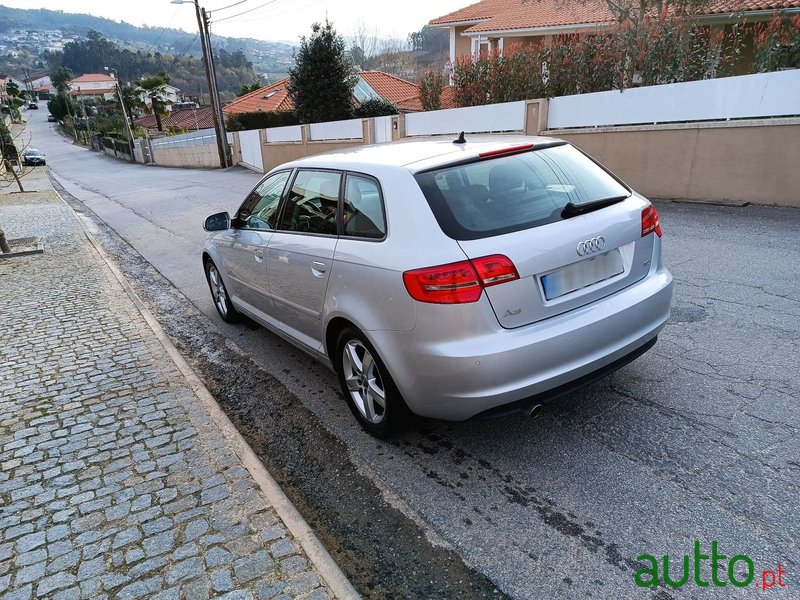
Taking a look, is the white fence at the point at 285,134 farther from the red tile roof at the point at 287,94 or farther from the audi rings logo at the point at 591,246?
the audi rings logo at the point at 591,246

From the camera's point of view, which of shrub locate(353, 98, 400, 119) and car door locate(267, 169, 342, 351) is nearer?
car door locate(267, 169, 342, 351)

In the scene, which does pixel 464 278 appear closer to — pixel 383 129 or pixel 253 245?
pixel 253 245

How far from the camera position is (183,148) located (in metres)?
38.4

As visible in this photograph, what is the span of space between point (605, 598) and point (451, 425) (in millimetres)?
A: 1443

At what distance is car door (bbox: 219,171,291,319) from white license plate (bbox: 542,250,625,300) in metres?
2.24

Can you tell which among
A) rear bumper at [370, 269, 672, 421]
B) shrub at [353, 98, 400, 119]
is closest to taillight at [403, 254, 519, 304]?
rear bumper at [370, 269, 672, 421]

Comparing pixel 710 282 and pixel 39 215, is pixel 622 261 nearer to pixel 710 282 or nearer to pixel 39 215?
pixel 710 282

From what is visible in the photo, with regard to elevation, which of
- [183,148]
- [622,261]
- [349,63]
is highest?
[349,63]

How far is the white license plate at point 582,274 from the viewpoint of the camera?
2.75 meters

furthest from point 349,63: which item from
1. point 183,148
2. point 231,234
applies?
point 231,234

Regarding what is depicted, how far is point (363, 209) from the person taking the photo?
10.5 feet

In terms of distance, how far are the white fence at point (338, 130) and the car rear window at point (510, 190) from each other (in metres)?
16.2

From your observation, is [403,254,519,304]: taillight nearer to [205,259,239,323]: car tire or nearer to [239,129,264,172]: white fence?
[205,259,239,323]: car tire

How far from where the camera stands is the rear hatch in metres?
2.68
